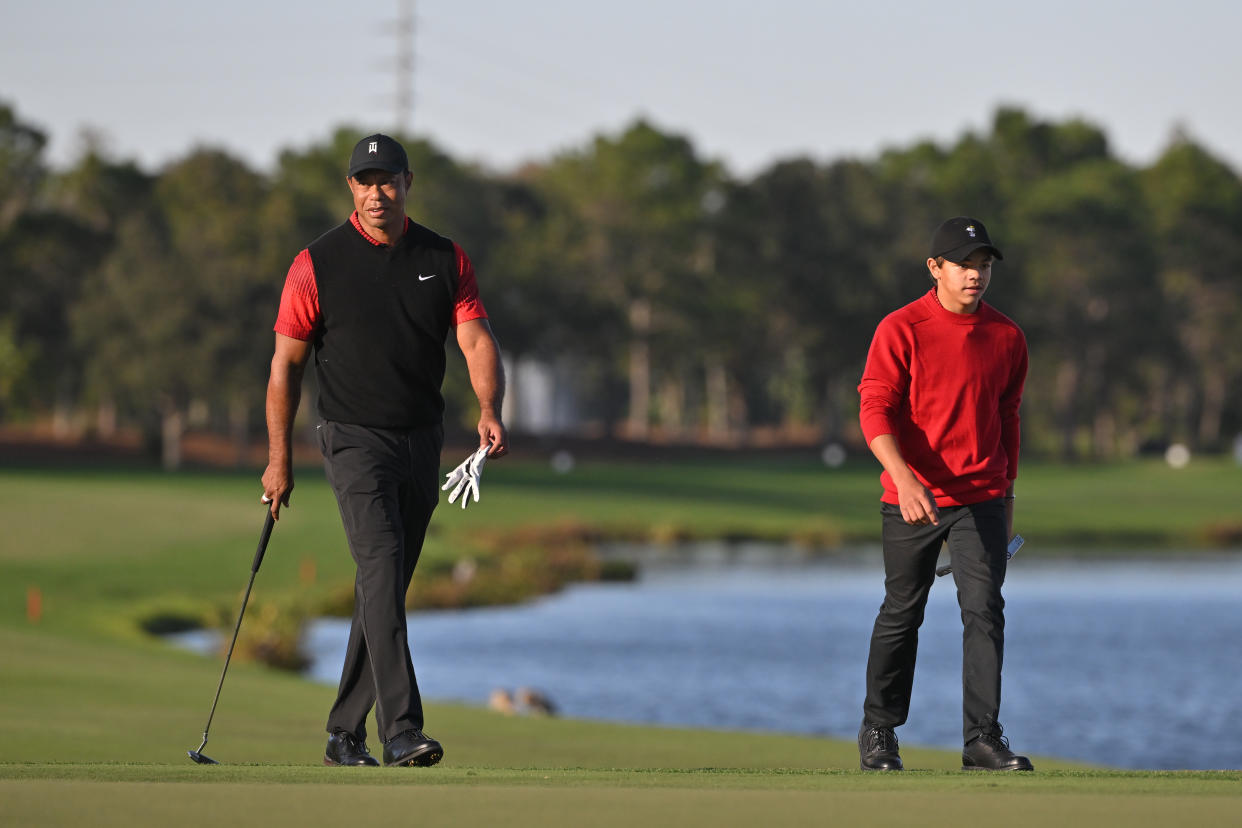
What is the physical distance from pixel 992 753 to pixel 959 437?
46.5 inches

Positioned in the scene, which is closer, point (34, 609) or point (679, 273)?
point (34, 609)

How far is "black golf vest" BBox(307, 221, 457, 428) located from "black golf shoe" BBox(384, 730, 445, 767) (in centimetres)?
115

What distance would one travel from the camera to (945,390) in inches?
295

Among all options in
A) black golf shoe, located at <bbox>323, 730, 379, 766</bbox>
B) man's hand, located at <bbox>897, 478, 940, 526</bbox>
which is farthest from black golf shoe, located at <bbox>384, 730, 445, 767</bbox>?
man's hand, located at <bbox>897, 478, 940, 526</bbox>

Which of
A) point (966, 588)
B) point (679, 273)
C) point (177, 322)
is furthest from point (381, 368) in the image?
point (679, 273)

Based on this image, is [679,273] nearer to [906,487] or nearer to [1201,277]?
[1201,277]

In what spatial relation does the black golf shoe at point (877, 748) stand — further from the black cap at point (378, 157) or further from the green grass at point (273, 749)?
the black cap at point (378, 157)

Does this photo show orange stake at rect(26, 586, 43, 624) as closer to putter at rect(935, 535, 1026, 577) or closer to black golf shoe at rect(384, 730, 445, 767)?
black golf shoe at rect(384, 730, 445, 767)

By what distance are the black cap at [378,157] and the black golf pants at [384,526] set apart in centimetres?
96

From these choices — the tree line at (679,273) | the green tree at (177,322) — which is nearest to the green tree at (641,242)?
the tree line at (679,273)

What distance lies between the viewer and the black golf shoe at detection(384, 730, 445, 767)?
7047mm

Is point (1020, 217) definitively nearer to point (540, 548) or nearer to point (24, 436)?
point (24, 436)

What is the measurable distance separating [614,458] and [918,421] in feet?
240

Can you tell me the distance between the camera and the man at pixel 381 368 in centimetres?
728
